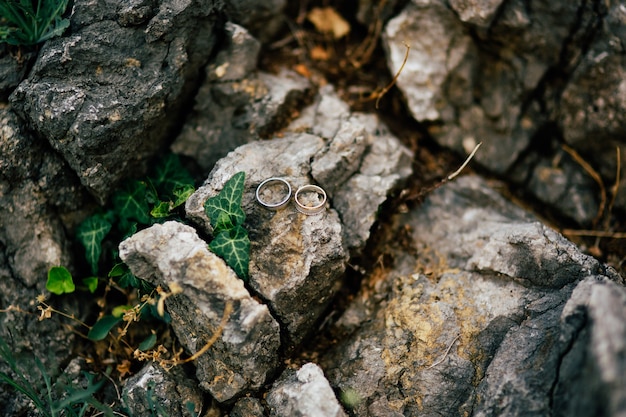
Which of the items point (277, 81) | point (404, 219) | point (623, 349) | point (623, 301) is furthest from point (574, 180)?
point (277, 81)

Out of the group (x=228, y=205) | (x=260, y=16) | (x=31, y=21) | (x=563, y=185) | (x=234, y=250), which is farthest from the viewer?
(x=563, y=185)

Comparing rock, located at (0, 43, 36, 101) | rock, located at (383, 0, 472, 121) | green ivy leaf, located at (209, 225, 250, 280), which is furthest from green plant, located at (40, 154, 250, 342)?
rock, located at (383, 0, 472, 121)

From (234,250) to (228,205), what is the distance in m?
0.28

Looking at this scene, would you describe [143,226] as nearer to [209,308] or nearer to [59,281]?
[59,281]

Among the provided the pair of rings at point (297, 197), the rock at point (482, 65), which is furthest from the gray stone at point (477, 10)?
the pair of rings at point (297, 197)

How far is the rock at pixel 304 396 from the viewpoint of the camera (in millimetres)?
2539

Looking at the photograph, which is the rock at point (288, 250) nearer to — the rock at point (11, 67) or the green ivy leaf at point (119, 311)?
the green ivy leaf at point (119, 311)

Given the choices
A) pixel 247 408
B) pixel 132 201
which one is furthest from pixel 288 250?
pixel 132 201

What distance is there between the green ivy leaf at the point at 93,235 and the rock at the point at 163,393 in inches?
33.2

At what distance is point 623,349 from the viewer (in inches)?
78.7

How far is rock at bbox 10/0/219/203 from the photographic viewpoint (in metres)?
3.00

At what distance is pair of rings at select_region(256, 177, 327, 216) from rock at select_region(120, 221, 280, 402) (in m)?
0.49

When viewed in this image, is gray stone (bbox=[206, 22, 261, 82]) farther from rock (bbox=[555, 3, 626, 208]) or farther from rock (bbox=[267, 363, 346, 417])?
rock (bbox=[555, 3, 626, 208])

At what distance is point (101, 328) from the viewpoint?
125 inches
